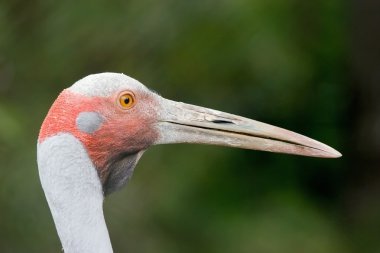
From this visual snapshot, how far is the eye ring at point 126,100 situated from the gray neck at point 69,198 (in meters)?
0.29

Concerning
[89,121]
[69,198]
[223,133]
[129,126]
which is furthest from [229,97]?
[69,198]

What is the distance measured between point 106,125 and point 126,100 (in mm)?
142

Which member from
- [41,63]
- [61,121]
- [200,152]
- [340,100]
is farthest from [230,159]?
[61,121]

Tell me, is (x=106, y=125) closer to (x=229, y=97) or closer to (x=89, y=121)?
(x=89, y=121)

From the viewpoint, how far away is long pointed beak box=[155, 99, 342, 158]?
171 inches

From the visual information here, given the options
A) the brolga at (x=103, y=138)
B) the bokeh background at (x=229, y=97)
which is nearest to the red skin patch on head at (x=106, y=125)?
the brolga at (x=103, y=138)

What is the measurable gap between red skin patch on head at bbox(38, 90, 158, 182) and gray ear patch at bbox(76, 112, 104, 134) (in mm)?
13

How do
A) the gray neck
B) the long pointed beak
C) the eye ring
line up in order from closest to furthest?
the gray neck
the eye ring
the long pointed beak

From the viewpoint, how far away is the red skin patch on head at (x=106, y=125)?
13.3 ft

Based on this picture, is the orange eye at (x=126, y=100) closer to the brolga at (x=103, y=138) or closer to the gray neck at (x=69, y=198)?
the brolga at (x=103, y=138)

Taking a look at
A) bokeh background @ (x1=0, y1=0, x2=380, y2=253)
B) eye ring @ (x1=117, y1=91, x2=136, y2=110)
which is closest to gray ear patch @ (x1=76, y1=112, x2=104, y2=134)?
eye ring @ (x1=117, y1=91, x2=136, y2=110)

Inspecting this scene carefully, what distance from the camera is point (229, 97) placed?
838 cm

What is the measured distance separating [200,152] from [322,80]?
51.5 inches

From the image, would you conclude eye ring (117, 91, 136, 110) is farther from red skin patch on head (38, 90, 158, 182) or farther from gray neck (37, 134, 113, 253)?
gray neck (37, 134, 113, 253)
